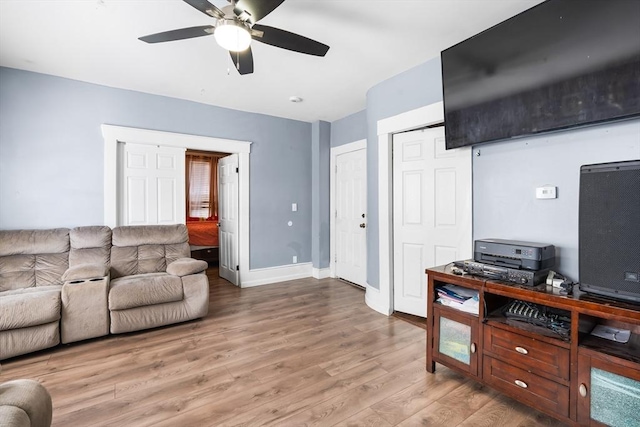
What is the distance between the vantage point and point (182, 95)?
12.3 ft

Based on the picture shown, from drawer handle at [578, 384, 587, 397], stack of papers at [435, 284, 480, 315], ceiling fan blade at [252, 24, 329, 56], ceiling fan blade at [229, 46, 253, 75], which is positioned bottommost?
drawer handle at [578, 384, 587, 397]

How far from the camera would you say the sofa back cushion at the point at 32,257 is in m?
2.75

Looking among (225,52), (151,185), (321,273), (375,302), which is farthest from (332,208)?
(225,52)

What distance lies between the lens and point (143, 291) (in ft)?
9.05

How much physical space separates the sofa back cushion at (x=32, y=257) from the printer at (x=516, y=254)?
3843mm

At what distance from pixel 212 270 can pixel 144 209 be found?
217 centimetres

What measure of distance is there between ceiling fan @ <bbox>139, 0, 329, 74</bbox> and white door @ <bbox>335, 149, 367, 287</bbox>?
8.03ft

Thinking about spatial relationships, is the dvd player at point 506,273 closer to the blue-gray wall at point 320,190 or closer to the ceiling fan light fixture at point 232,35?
the ceiling fan light fixture at point 232,35

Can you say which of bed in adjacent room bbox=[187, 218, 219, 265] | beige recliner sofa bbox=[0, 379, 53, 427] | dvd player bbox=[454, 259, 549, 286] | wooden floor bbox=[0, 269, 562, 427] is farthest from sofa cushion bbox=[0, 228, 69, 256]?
dvd player bbox=[454, 259, 549, 286]

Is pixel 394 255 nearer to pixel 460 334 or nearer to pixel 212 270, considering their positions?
pixel 460 334

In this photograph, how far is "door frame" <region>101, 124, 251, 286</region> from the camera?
3.42m

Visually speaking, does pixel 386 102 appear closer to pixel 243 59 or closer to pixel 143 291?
pixel 243 59

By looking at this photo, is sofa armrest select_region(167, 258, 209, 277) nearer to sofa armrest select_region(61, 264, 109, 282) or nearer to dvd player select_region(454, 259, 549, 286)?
sofa armrest select_region(61, 264, 109, 282)

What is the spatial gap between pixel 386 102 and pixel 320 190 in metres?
1.95
